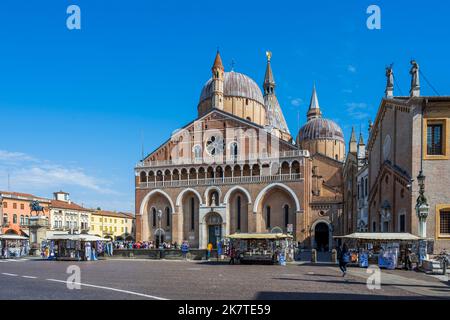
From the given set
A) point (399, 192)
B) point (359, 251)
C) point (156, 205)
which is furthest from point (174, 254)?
point (156, 205)

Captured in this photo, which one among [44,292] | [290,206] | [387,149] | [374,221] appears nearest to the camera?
[44,292]

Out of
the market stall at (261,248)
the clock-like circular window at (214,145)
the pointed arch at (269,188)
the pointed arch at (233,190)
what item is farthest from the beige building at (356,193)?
the clock-like circular window at (214,145)

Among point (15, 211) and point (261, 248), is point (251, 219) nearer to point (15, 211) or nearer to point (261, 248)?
point (261, 248)

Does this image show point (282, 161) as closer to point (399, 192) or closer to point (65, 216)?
point (399, 192)

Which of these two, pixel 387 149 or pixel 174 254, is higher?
pixel 387 149

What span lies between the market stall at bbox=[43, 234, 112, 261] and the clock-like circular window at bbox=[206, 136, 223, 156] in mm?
21956

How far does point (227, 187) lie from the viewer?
5144 centimetres

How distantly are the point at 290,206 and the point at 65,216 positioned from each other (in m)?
44.1

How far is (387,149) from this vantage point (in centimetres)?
3200

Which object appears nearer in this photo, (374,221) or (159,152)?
(374,221)

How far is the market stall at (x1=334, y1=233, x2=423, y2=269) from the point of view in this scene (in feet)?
78.6

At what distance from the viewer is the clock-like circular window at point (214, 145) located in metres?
53.4

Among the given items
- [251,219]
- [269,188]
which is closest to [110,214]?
[251,219]

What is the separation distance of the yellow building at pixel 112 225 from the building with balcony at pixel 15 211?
13.9 m
